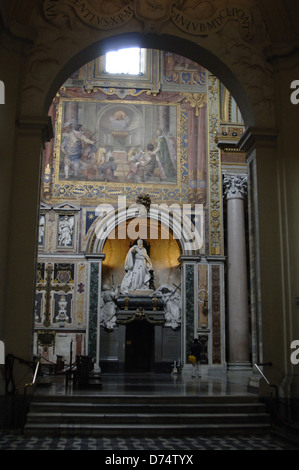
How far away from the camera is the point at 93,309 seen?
2081cm

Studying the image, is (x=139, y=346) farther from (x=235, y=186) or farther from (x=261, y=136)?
(x=261, y=136)

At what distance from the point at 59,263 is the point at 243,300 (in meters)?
7.31

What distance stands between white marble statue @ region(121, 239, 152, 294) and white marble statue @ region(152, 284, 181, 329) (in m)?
0.69

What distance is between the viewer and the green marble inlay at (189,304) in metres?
20.9

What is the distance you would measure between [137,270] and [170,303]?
6.32ft

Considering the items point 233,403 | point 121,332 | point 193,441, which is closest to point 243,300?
point 121,332

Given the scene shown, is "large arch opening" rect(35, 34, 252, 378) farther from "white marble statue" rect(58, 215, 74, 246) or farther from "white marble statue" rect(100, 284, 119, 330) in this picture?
"white marble statue" rect(100, 284, 119, 330)

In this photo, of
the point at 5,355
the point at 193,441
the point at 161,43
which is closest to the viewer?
the point at 193,441

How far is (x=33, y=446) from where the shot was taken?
768 centimetres

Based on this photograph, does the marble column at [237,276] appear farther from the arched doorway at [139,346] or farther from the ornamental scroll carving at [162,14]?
the ornamental scroll carving at [162,14]

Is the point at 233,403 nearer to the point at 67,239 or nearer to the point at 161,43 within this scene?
the point at 161,43

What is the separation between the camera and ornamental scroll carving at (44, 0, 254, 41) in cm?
1091

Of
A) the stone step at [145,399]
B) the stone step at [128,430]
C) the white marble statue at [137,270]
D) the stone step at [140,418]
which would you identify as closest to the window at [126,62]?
the white marble statue at [137,270]

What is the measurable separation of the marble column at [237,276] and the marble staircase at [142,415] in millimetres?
11052
